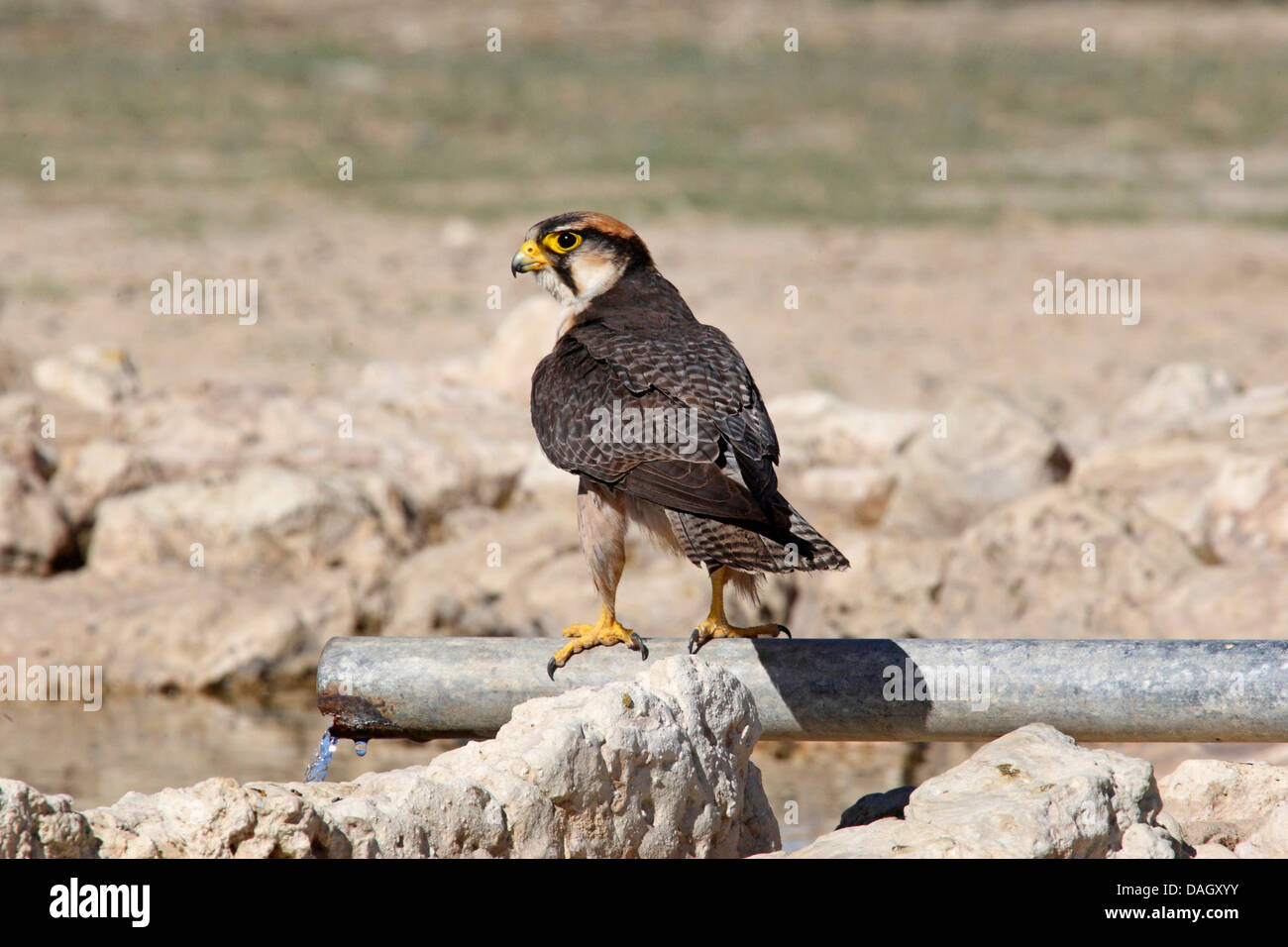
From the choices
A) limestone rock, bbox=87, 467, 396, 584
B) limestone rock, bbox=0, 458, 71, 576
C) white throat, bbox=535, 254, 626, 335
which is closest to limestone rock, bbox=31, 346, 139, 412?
limestone rock, bbox=0, 458, 71, 576

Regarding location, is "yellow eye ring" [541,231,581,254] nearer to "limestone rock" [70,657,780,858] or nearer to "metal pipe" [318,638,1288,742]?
"metal pipe" [318,638,1288,742]

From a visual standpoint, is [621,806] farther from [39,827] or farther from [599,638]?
[39,827]

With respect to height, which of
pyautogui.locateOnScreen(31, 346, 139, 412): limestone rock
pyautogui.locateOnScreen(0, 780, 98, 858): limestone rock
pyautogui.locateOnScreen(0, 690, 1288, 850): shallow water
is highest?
pyautogui.locateOnScreen(31, 346, 139, 412): limestone rock

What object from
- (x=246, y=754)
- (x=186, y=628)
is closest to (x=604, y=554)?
(x=246, y=754)

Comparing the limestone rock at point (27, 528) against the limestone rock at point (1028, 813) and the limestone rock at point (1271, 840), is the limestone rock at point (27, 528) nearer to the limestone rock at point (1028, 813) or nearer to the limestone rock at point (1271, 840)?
the limestone rock at point (1028, 813)

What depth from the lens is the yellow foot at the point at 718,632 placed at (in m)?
4.84

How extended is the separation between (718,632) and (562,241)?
5.23 feet

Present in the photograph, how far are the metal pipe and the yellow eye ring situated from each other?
64.1 inches

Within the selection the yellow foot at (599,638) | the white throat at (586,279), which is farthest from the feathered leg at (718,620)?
the white throat at (586,279)

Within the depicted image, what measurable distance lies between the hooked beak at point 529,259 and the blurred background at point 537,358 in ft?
7.56

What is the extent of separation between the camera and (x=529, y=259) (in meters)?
5.77

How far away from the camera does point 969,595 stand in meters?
7.49

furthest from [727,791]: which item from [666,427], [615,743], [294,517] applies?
[294,517]

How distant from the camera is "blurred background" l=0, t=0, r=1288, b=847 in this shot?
751 cm
